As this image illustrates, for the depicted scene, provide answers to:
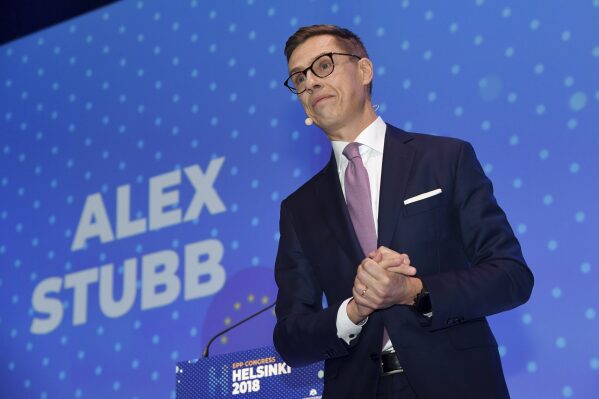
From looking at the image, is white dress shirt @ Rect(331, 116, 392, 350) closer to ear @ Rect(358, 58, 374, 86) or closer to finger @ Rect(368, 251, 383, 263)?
ear @ Rect(358, 58, 374, 86)

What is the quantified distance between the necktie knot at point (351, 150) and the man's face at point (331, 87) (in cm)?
8

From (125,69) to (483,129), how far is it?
2.05 metres

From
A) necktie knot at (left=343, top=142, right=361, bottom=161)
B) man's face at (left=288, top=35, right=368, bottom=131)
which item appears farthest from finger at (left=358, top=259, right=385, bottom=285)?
man's face at (left=288, top=35, right=368, bottom=131)

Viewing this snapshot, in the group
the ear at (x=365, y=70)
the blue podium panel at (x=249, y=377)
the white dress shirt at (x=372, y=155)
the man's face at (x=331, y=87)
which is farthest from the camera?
the blue podium panel at (x=249, y=377)

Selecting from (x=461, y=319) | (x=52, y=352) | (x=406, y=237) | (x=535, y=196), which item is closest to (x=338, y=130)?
(x=406, y=237)

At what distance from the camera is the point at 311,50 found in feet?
7.09

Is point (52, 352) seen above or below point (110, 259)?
below

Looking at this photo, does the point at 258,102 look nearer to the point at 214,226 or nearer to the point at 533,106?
the point at 214,226

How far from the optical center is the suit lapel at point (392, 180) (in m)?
1.82

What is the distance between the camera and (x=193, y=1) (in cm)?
423

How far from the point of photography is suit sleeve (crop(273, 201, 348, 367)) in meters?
1.80

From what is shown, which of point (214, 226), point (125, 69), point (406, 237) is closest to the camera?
point (406, 237)

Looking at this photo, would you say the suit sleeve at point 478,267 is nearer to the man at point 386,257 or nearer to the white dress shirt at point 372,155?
the man at point 386,257

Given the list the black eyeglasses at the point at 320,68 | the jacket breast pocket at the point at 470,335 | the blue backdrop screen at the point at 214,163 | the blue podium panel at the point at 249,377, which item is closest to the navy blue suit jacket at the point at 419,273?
the jacket breast pocket at the point at 470,335
